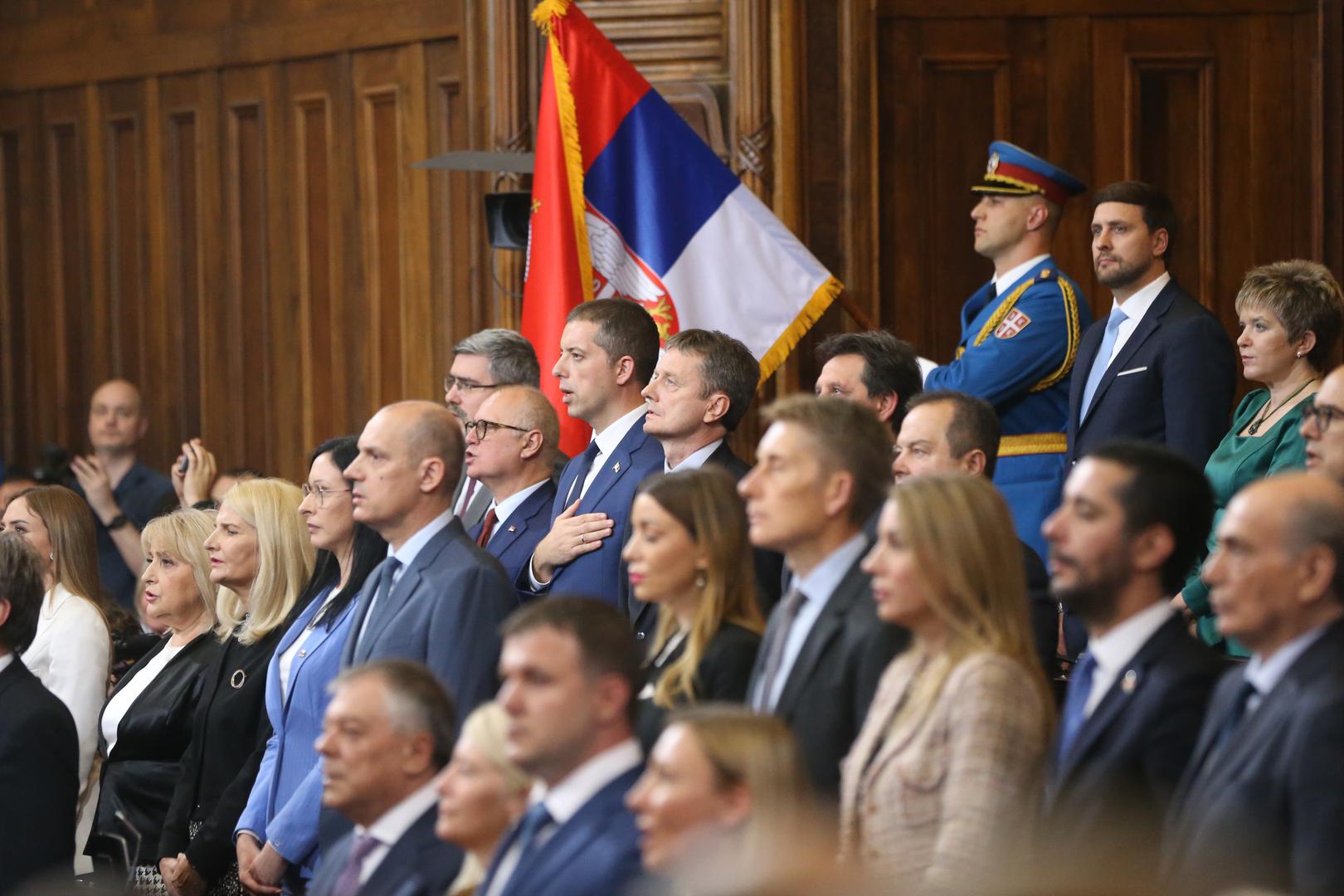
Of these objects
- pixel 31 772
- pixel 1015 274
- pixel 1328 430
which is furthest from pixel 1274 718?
pixel 1015 274

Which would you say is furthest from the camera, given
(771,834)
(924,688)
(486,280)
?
(486,280)

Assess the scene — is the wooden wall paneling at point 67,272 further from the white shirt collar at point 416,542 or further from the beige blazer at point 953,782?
the beige blazer at point 953,782

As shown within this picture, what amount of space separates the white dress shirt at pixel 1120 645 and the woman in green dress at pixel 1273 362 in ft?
5.11

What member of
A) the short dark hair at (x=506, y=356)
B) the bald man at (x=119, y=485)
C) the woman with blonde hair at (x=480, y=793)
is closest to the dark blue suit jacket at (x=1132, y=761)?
Result: the woman with blonde hair at (x=480, y=793)

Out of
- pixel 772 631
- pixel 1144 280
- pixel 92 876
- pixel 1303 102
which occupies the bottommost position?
pixel 92 876

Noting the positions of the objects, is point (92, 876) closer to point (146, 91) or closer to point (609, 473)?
point (609, 473)

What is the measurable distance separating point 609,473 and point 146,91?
15.2ft

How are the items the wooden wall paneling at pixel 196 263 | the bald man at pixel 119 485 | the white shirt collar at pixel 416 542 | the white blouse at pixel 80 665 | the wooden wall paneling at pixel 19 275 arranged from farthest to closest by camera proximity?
the wooden wall paneling at pixel 19 275, the wooden wall paneling at pixel 196 263, the bald man at pixel 119 485, the white blouse at pixel 80 665, the white shirt collar at pixel 416 542

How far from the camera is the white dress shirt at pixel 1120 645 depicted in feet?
8.87

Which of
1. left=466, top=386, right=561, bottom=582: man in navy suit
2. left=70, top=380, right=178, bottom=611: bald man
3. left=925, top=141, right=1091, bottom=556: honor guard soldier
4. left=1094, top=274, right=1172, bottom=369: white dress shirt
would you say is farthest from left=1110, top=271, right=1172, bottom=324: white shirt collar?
left=70, top=380, right=178, bottom=611: bald man

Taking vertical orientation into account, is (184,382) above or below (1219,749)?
above

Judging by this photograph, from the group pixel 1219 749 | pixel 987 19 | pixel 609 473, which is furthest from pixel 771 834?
pixel 987 19

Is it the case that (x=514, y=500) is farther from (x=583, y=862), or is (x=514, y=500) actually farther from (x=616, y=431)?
(x=583, y=862)

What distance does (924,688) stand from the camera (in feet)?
8.87
